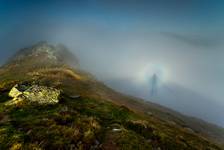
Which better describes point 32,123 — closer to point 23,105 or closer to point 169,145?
point 23,105

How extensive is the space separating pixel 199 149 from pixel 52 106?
19.1m

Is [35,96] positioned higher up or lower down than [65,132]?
higher up

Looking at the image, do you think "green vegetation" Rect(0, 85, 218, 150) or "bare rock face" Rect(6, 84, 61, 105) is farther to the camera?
"bare rock face" Rect(6, 84, 61, 105)

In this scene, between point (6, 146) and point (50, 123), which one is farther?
point (50, 123)

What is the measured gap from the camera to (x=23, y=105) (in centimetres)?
3447

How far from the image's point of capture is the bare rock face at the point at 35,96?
1419 inches

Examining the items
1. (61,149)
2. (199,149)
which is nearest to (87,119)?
(61,149)

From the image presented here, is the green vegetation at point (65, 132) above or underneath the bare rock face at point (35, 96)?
underneath

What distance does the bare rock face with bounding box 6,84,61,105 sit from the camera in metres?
36.0

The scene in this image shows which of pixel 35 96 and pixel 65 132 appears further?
pixel 35 96

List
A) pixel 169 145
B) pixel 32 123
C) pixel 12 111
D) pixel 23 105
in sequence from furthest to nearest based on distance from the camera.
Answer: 1. pixel 23 105
2. pixel 12 111
3. pixel 169 145
4. pixel 32 123

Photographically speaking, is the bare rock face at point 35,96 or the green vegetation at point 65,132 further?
the bare rock face at point 35,96

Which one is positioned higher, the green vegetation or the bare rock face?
the bare rock face

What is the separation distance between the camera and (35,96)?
36.9m
